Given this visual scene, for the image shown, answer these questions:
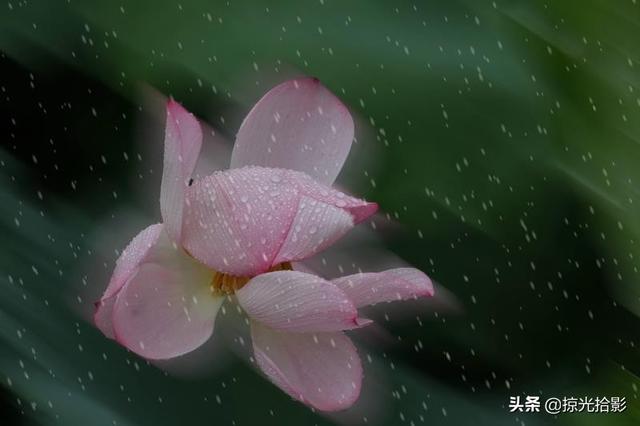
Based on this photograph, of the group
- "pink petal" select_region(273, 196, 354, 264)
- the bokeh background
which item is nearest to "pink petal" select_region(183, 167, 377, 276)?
"pink petal" select_region(273, 196, 354, 264)

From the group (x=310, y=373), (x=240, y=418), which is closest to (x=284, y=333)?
(x=310, y=373)

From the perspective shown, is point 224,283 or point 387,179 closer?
point 224,283

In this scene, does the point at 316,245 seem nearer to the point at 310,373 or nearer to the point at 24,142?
the point at 310,373

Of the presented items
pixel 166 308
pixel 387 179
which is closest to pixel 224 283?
pixel 166 308

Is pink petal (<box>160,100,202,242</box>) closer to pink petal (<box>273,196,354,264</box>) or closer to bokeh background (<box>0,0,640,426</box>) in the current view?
pink petal (<box>273,196,354,264</box>)

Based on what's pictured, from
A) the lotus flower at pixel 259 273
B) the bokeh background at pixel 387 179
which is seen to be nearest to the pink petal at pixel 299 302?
the lotus flower at pixel 259 273

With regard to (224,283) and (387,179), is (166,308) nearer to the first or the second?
(224,283)

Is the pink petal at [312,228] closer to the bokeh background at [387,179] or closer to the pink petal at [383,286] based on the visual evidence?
the pink petal at [383,286]
